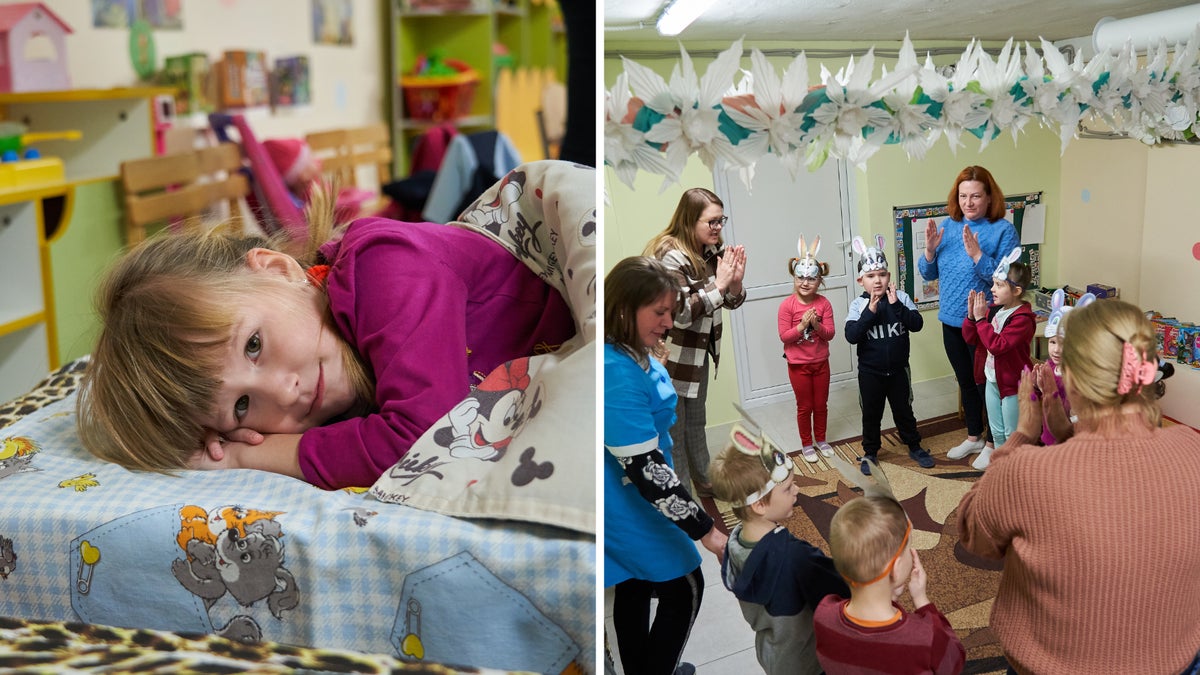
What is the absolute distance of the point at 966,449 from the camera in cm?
60

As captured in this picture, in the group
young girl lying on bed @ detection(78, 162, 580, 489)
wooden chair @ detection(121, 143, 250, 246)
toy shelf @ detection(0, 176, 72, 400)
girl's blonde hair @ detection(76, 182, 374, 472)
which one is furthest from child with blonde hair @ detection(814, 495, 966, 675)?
toy shelf @ detection(0, 176, 72, 400)

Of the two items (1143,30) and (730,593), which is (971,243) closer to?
(1143,30)

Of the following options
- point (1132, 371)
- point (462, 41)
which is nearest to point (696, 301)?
point (1132, 371)

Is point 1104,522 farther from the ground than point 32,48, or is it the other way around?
point 32,48

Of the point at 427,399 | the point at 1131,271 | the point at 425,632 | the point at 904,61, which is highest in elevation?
the point at 904,61

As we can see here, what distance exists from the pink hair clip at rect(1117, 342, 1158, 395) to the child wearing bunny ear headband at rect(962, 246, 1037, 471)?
2.1 inches

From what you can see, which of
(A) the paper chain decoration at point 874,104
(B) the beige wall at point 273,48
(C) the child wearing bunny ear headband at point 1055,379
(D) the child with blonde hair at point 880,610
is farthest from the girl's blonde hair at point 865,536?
(B) the beige wall at point 273,48

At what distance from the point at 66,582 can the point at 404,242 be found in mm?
359

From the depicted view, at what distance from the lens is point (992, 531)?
1.91 feet

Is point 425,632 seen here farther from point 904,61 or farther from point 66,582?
point 904,61

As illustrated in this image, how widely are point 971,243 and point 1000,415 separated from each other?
0.11 meters

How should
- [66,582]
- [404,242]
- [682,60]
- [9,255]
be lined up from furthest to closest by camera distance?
[9,255]
[404,242]
[66,582]
[682,60]

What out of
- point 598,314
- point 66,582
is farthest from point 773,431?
point 66,582

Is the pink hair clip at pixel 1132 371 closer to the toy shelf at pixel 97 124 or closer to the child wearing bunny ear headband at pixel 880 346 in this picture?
the child wearing bunny ear headband at pixel 880 346
